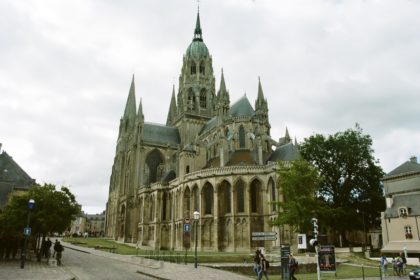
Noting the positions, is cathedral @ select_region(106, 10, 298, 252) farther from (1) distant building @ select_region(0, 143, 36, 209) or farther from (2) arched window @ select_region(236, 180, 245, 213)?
(1) distant building @ select_region(0, 143, 36, 209)

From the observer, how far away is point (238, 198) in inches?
1759

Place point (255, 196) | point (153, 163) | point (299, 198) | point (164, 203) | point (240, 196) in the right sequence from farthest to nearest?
point (153, 163)
point (164, 203)
point (240, 196)
point (255, 196)
point (299, 198)

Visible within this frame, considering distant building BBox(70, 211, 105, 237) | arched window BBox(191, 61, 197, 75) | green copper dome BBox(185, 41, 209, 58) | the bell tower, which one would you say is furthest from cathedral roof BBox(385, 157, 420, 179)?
distant building BBox(70, 211, 105, 237)

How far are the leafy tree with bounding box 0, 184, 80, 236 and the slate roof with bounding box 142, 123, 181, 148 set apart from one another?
1581 inches

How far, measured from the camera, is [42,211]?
1030 inches

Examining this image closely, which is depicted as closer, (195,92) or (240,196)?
(240,196)

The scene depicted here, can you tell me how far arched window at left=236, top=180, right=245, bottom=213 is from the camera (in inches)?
1738

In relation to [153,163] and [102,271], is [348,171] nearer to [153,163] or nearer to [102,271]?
[102,271]

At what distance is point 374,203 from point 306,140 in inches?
394

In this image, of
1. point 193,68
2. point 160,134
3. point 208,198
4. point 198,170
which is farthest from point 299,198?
point 193,68

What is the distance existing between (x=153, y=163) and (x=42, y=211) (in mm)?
41443

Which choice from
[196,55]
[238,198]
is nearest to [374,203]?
[238,198]

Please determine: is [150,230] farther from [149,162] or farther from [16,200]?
[16,200]

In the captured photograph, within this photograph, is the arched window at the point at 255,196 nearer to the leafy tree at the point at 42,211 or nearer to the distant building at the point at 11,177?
the leafy tree at the point at 42,211
